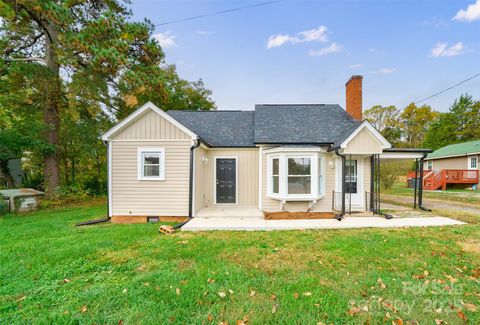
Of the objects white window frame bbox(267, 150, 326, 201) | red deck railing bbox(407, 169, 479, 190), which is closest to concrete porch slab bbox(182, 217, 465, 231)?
white window frame bbox(267, 150, 326, 201)

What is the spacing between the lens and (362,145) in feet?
25.9

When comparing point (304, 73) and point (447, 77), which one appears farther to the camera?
point (447, 77)

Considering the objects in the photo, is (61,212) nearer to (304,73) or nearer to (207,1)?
(207,1)

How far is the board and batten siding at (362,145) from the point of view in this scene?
310 inches

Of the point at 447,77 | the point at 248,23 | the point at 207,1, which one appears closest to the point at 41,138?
the point at 207,1

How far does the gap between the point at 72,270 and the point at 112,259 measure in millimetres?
646

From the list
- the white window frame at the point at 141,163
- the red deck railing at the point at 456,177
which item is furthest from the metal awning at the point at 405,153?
the red deck railing at the point at 456,177

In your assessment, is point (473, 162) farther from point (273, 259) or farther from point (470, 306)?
point (273, 259)

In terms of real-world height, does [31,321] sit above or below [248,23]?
below

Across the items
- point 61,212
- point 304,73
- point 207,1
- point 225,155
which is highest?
point 207,1

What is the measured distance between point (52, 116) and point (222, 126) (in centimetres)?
902

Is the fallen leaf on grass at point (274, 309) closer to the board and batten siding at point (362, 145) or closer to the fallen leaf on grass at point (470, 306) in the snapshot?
the fallen leaf on grass at point (470, 306)

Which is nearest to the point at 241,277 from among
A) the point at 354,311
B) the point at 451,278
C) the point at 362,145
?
the point at 354,311

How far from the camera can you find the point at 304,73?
17625 millimetres
